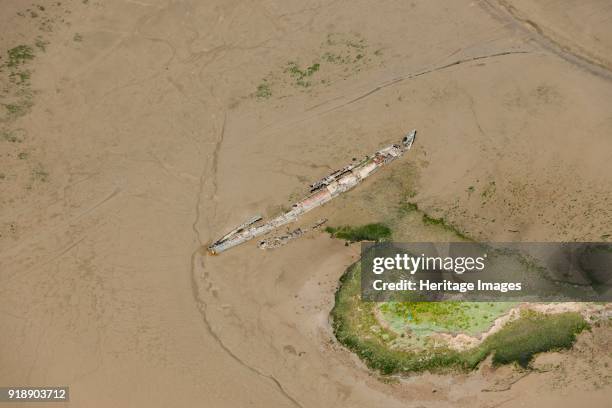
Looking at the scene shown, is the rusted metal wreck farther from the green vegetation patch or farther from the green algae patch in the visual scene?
the green algae patch

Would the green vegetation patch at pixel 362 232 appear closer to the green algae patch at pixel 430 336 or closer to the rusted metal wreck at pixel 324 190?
the rusted metal wreck at pixel 324 190

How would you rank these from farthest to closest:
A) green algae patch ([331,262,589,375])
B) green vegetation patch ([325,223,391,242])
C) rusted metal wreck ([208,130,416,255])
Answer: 1. green vegetation patch ([325,223,391,242])
2. rusted metal wreck ([208,130,416,255])
3. green algae patch ([331,262,589,375])

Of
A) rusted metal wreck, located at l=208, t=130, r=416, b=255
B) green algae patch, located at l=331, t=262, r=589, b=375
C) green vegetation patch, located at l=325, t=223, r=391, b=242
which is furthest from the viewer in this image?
green vegetation patch, located at l=325, t=223, r=391, b=242

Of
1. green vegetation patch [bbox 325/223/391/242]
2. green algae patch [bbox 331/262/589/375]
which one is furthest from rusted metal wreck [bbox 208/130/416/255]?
green algae patch [bbox 331/262/589/375]

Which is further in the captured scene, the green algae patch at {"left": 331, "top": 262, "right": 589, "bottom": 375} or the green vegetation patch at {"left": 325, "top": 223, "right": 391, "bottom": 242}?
the green vegetation patch at {"left": 325, "top": 223, "right": 391, "bottom": 242}

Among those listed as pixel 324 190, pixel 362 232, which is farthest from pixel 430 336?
pixel 324 190

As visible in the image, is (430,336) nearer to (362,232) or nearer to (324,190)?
(362,232)

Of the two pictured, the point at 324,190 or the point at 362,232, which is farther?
the point at 324,190
